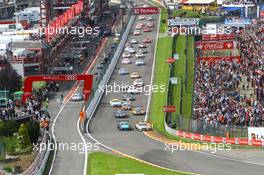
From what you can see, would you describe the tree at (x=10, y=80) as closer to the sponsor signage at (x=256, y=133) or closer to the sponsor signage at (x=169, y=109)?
the sponsor signage at (x=169, y=109)

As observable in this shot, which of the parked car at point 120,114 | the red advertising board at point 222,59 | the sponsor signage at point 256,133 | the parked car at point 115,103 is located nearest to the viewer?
the sponsor signage at point 256,133

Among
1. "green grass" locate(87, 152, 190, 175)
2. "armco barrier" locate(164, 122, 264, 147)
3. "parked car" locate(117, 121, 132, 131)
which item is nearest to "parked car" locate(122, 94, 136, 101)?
"parked car" locate(117, 121, 132, 131)

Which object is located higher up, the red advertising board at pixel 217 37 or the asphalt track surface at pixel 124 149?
the red advertising board at pixel 217 37

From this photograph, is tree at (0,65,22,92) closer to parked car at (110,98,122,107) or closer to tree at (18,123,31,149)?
parked car at (110,98,122,107)

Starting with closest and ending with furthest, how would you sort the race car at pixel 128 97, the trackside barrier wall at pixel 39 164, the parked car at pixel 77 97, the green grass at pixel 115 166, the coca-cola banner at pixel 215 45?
1. the trackside barrier wall at pixel 39 164
2. the green grass at pixel 115 166
3. the race car at pixel 128 97
4. the parked car at pixel 77 97
5. the coca-cola banner at pixel 215 45

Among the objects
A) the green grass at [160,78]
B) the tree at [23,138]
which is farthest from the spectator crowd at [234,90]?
the tree at [23,138]

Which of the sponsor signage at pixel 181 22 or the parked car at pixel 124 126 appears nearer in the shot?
the parked car at pixel 124 126

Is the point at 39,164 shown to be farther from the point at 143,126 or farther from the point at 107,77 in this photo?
the point at 107,77
